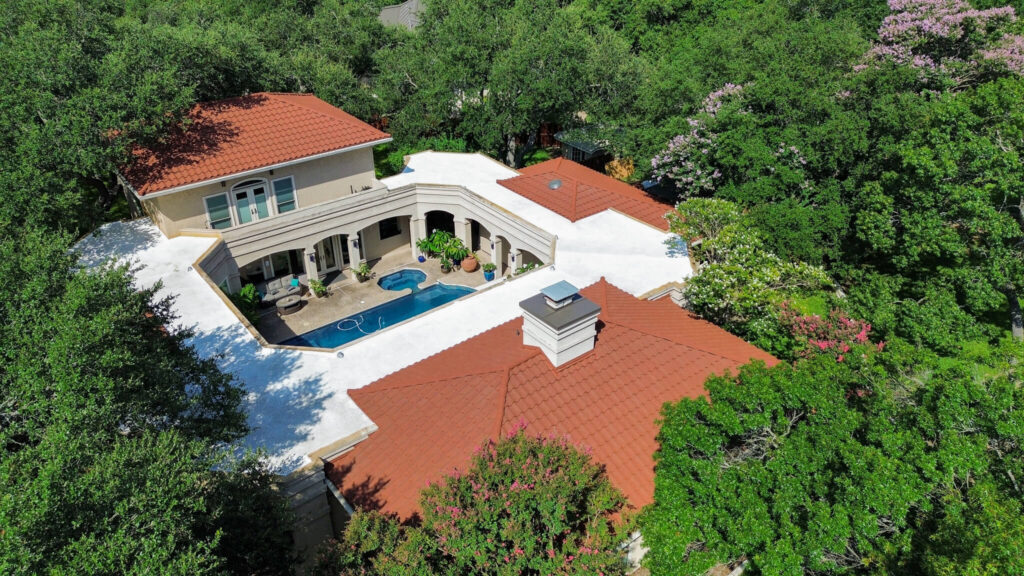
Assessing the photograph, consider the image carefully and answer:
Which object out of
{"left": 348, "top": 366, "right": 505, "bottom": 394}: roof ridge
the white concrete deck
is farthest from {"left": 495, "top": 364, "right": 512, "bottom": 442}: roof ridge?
the white concrete deck

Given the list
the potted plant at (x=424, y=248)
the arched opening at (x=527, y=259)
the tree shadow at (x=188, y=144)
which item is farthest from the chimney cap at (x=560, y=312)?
the tree shadow at (x=188, y=144)

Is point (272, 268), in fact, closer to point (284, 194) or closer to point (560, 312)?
point (284, 194)

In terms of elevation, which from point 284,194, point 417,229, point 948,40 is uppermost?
point 948,40

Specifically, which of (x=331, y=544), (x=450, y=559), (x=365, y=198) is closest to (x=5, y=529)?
(x=331, y=544)

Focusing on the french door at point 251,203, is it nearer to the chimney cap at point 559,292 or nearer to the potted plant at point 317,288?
the potted plant at point 317,288

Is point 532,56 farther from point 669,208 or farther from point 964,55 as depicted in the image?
point 964,55

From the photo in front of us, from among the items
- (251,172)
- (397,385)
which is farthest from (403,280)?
(397,385)
